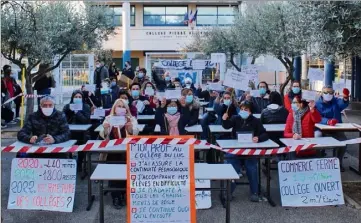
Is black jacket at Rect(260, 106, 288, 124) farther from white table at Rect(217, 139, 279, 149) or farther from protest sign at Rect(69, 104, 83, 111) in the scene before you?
protest sign at Rect(69, 104, 83, 111)

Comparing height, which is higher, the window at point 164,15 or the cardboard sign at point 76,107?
the window at point 164,15

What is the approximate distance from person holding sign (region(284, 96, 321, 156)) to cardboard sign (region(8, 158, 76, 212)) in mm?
3854

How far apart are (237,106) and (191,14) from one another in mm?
38512

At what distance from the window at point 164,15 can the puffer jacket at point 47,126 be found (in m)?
40.6

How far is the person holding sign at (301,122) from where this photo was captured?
→ 884 cm

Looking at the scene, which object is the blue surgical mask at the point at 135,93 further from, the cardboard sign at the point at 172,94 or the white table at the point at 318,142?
the white table at the point at 318,142

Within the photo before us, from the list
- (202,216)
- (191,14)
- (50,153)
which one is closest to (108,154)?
(50,153)

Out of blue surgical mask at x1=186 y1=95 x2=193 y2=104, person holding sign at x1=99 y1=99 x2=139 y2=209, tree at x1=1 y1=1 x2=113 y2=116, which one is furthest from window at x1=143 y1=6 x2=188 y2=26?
person holding sign at x1=99 y1=99 x2=139 y2=209

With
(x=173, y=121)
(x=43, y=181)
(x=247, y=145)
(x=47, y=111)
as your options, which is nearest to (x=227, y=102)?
(x=173, y=121)

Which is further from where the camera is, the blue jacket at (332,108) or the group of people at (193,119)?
the blue jacket at (332,108)

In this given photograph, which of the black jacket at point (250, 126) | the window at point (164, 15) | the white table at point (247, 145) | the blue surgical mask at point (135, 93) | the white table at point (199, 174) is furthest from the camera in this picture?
the window at point (164, 15)

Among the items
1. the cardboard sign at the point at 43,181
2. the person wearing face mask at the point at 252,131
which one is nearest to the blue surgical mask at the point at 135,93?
the person wearing face mask at the point at 252,131

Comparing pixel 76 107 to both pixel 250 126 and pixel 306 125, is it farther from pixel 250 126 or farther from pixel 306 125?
pixel 306 125

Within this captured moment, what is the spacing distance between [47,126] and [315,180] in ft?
13.6
